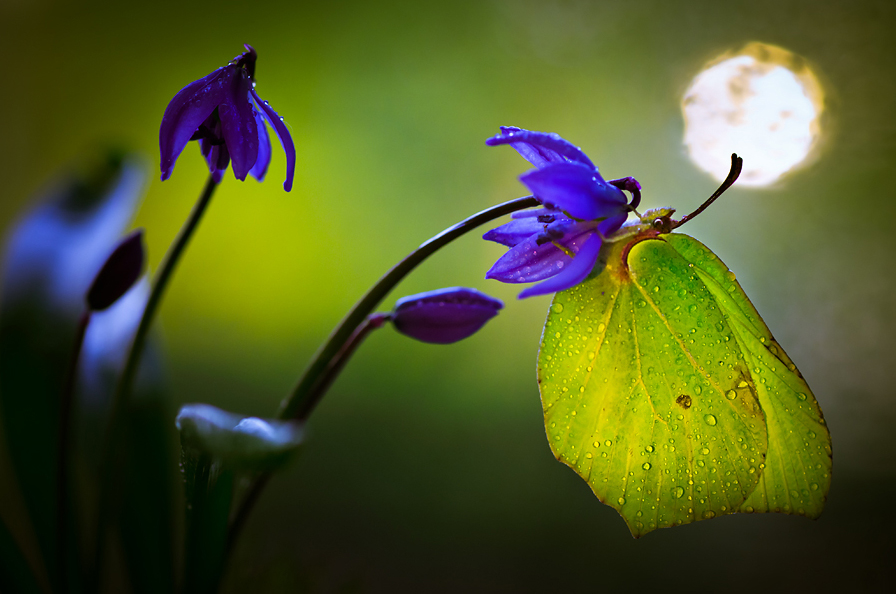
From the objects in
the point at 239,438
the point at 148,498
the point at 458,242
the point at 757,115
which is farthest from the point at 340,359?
the point at 757,115

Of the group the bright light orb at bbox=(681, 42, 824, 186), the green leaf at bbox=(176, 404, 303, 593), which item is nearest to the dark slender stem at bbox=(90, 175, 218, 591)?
the green leaf at bbox=(176, 404, 303, 593)

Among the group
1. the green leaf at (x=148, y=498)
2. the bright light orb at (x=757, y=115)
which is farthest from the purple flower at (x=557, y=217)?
Result: the bright light orb at (x=757, y=115)

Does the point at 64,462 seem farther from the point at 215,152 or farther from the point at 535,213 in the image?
the point at 535,213

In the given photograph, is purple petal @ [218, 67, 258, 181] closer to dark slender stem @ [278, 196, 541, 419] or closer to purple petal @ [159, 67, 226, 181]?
purple petal @ [159, 67, 226, 181]

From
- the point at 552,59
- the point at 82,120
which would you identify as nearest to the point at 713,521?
the point at 552,59

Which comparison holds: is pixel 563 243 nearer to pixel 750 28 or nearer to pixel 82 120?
pixel 750 28

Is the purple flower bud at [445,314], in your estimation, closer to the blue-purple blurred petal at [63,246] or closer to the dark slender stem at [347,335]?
the dark slender stem at [347,335]
